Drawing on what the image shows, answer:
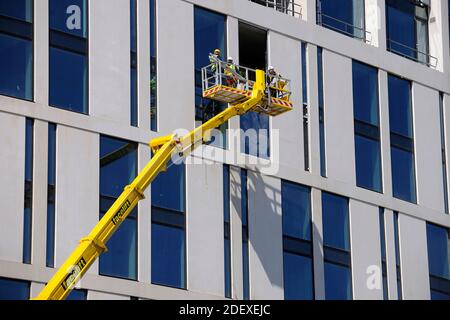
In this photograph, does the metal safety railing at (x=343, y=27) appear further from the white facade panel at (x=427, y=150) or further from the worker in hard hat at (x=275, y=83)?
the worker in hard hat at (x=275, y=83)

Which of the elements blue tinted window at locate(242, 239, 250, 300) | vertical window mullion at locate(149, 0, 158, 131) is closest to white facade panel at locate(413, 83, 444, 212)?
blue tinted window at locate(242, 239, 250, 300)

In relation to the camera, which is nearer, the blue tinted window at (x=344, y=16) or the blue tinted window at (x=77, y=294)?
the blue tinted window at (x=77, y=294)

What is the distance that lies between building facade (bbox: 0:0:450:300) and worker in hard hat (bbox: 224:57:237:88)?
239 centimetres

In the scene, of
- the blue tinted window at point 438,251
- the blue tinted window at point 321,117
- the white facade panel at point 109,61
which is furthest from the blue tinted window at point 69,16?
the blue tinted window at point 438,251

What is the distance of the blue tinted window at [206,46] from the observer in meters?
52.6

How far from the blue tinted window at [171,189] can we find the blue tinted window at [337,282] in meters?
7.79

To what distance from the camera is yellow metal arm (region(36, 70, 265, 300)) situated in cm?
4238

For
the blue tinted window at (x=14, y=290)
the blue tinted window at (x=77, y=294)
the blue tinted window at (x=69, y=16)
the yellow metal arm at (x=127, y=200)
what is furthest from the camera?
the blue tinted window at (x=69, y=16)

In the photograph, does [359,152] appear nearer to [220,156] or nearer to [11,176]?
[220,156]

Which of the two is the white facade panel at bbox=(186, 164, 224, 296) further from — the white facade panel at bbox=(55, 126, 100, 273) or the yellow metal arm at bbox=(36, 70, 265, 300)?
the white facade panel at bbox=(55, 126, 100, 273)

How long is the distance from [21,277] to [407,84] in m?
23.3

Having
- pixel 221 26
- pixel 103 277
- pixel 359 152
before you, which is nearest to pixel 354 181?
pixel 359 152
